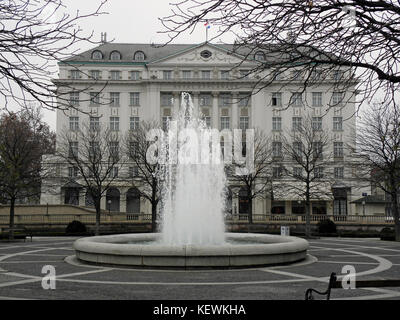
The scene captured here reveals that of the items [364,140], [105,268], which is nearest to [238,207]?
[364,140]

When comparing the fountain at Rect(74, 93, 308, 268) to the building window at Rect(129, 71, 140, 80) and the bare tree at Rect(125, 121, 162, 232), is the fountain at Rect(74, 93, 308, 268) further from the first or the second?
the building window at Rect(129, 71, 140, 80)

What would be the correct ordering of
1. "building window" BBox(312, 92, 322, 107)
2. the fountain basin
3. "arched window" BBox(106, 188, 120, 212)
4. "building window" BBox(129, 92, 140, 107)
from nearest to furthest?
the fountain basin, "arched window" BBox(106, 188, 120, 212), "building window" BBox(312, 92, 322, 107), "building window" BBox(129, 92, 140, 107)

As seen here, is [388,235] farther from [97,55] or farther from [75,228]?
[97,55]

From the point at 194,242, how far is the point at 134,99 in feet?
154

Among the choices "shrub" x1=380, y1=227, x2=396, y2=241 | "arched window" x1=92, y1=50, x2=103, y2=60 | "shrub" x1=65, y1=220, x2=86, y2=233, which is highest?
"arched window" x1=92, y1=50, x2=103, y2=60

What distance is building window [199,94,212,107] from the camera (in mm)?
62469

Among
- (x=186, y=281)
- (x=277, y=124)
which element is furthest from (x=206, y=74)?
(x=186, y=281)

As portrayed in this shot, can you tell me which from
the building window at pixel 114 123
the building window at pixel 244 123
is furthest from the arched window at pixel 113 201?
the building window at pixel 244 123

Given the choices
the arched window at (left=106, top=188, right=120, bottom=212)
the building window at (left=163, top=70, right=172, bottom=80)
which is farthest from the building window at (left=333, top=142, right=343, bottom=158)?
the arched window at (left=106, top=188, right=120, bottom=212)

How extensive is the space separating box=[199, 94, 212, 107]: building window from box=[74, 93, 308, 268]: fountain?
38109 millimetres

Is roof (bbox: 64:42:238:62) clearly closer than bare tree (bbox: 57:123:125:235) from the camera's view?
No

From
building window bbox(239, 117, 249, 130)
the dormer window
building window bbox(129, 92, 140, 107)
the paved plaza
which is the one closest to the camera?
the paved plaza

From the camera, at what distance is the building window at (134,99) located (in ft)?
207
